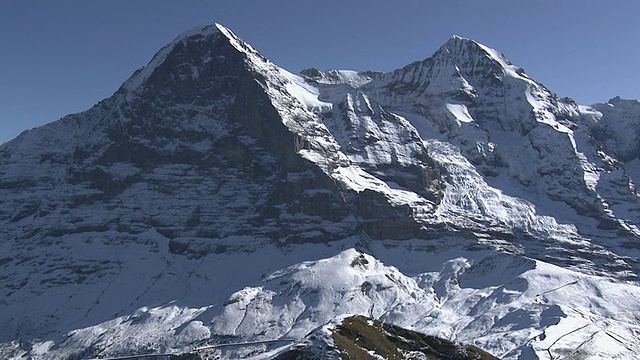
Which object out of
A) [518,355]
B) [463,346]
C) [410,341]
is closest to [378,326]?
[410,341]

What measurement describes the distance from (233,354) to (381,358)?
147m

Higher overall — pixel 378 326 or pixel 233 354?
pixel 378 326

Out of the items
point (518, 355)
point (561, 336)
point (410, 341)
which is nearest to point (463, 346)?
point (410, 341)

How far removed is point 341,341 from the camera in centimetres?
5525

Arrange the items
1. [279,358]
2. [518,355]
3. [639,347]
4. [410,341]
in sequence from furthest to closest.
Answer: [639,347] < [518,355] < [410,341] < [279,358]

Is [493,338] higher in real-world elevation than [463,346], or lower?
lower

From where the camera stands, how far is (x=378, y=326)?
201 ft

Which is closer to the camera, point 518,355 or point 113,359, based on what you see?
point 518,355

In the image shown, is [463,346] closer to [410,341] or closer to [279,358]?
[410,341]

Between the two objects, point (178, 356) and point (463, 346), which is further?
point (178, 356)

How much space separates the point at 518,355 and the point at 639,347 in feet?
116

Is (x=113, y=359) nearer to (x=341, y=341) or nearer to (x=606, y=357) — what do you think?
(x=606, y=357)

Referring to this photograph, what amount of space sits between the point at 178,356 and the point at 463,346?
486 ft

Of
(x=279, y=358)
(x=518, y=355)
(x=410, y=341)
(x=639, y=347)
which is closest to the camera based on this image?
(x=279, y=358)
